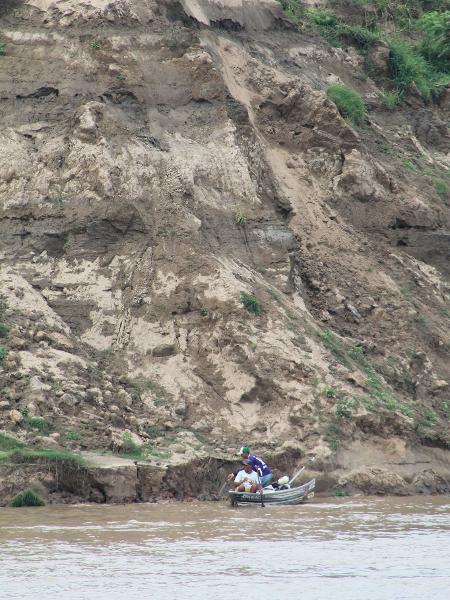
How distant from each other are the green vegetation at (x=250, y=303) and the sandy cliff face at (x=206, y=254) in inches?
9.1

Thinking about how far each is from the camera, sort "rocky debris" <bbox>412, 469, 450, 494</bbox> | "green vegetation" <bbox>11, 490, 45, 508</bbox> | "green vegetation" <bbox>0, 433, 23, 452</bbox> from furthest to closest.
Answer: "rocky debris" <bbox>412, 469, 450, 494</bbox> → "green vegetation" <bbox>0, 433, 23, 452</bbox> → "green vegetation" <bbox>11, 490, 45, 508</bbox>

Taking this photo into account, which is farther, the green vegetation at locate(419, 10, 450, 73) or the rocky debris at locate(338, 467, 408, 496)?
the green vegetation at locate(419, 10, 450, 73)

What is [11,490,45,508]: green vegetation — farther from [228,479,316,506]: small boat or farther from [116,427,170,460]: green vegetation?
[228,479,316,506]: small boat

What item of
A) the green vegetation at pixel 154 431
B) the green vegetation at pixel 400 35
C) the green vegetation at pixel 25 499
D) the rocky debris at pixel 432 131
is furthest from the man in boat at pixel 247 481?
the green vegetation at pixel 400 35

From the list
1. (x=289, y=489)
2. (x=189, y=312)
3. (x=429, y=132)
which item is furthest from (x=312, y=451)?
(x=429, y=132)

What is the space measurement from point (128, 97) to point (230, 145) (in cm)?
270

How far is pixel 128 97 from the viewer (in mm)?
29453

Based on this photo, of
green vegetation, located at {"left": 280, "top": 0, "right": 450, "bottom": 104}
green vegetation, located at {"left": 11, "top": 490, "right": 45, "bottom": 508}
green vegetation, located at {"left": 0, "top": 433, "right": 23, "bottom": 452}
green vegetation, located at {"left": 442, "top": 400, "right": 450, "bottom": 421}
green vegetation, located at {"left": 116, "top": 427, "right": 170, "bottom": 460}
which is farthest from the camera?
green vegetation, located at {"left": 280, "top": 0, "right": 450, "bottom": 104}

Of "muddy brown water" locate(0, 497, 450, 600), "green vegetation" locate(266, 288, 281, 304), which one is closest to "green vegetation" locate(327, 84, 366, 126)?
"green vegetation" locate(266, 288, 281, 304)

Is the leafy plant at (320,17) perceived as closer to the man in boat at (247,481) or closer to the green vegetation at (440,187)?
the green vegetation at (440,187)

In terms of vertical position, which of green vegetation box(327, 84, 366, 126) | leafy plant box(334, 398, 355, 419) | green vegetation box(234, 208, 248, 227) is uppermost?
green vegetation box(327, 84, 366, 126)

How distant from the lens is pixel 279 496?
73.7 feet

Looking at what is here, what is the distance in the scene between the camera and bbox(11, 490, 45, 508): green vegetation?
2047 centimetres

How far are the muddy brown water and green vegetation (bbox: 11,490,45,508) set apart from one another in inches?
12.9
